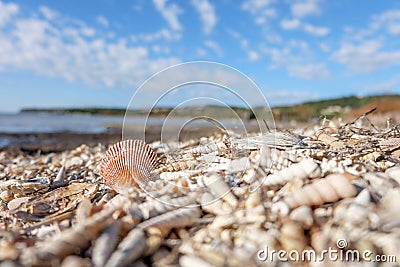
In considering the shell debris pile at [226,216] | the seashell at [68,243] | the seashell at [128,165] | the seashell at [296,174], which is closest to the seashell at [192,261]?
the shell debris pile at [226,216]

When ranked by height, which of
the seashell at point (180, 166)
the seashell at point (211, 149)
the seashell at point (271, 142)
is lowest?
the seashell at point (180, 166)

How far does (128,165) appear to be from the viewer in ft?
9.72

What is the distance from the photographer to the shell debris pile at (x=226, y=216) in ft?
5.57

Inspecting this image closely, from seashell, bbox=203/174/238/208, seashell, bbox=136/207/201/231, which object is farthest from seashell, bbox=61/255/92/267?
seashell, bbox=203/174/238/208

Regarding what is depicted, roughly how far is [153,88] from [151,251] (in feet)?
5.87

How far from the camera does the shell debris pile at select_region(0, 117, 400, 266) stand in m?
1.70

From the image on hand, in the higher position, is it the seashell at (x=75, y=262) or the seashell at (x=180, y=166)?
the seashell at (x=180, y=166)

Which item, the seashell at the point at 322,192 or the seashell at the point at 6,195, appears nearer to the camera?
the seashell at the point at 322,192

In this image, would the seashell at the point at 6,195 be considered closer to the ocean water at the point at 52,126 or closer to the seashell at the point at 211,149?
the seashell at the point at 211,149

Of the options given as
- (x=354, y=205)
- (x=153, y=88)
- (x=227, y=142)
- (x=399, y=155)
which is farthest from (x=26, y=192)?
(x=399, y=155)

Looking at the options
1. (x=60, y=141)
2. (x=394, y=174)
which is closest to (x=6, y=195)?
(x=394, y=174)

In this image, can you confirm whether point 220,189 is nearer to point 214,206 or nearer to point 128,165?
point 214,206

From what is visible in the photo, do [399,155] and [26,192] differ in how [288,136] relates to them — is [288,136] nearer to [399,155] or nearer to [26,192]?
[399,155]

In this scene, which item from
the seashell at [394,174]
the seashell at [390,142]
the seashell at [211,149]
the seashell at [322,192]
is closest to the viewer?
the seashell at [322,192]
